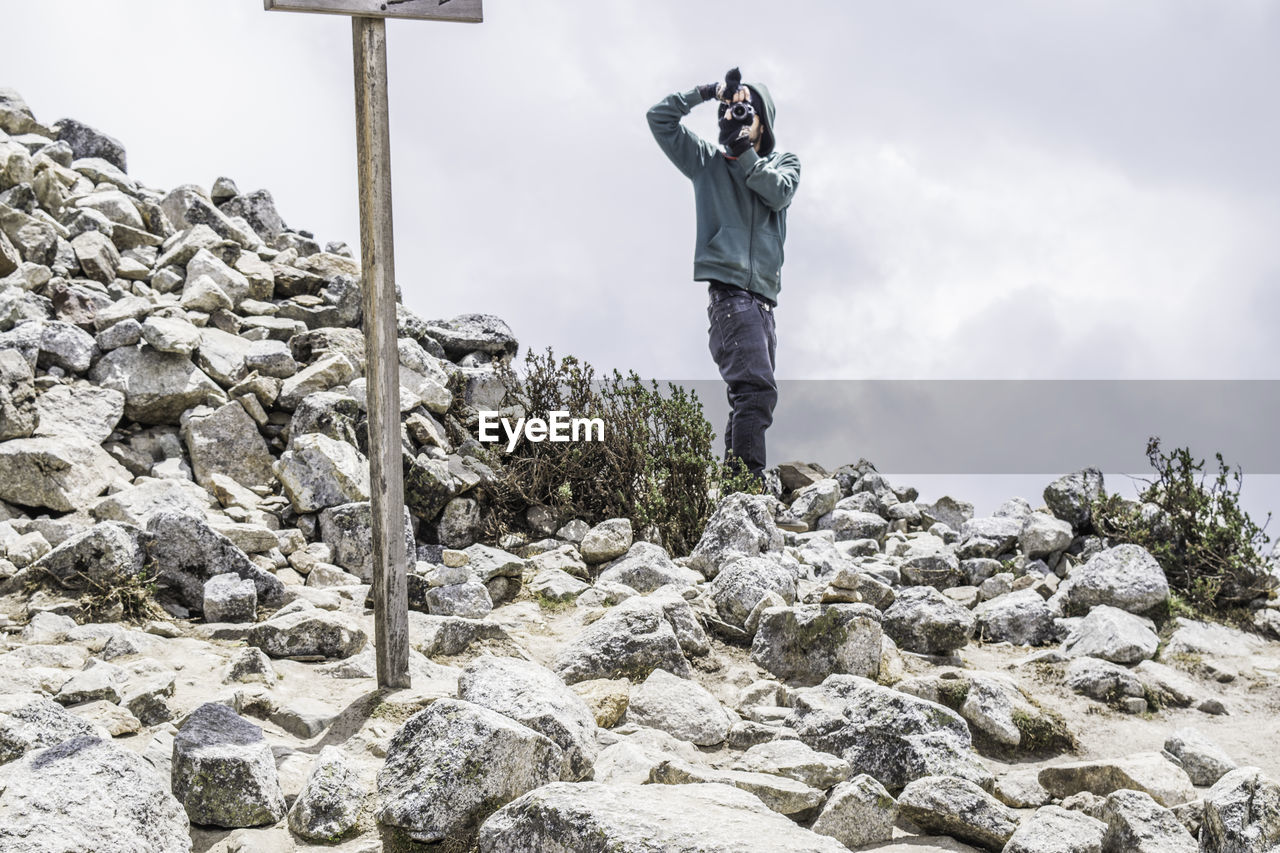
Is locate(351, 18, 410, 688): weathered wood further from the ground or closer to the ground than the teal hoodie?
closer to the ground

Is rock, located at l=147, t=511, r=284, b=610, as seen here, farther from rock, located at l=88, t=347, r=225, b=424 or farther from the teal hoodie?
the teal hoodie

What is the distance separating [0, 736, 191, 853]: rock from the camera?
106 inches

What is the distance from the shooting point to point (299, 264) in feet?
35.0

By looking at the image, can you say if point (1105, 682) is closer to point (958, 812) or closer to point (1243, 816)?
point (1243, 816)

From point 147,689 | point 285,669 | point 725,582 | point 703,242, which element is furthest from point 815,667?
point 703,242

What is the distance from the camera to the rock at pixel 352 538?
21.6ft

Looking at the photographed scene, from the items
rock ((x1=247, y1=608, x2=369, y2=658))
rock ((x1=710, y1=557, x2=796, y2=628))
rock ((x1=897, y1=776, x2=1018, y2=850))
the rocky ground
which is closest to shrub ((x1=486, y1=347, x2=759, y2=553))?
the rocky ground

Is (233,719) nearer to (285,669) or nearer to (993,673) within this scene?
(285,669)

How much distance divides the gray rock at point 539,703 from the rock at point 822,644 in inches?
59.5

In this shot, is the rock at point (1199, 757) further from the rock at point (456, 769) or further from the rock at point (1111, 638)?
the rock at point (456, 769)

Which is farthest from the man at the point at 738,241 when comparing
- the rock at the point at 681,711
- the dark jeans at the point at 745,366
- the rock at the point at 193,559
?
the rock at the point at 681,711

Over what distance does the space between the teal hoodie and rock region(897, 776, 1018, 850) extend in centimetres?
560

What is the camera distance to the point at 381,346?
13.6ft

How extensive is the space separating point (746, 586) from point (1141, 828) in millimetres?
2427
